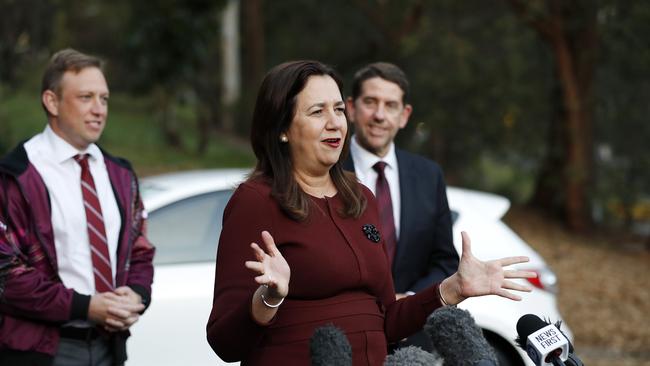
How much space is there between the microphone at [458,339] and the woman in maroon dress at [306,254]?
1.51 feet

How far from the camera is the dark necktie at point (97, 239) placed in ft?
11.4

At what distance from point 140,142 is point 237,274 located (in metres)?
17.4

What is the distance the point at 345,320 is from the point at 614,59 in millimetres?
13675

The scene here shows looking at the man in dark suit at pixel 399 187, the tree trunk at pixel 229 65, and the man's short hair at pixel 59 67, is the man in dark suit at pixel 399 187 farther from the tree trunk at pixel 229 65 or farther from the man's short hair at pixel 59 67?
the tree trunk at pixel 229 65

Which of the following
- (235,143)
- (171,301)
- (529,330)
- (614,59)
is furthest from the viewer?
(235,143)

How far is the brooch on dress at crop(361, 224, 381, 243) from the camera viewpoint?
274cm

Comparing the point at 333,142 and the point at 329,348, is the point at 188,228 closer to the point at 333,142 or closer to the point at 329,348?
the point at 333,142

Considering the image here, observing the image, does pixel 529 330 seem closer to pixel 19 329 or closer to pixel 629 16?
pixel 19 329

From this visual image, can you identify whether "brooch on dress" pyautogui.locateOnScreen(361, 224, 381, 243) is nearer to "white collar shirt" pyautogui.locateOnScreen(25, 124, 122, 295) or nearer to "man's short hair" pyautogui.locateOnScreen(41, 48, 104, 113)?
"white collar shirt" pyautogui.locateOnScreen(25, 124, 122, 295)

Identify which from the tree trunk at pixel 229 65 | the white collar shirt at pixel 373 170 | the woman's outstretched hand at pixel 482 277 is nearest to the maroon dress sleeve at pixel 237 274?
the woman's outstretched hand at pixel 482 277

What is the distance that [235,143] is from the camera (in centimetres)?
2375

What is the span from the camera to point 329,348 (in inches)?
79.3

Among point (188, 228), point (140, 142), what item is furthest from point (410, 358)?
point (140, 142)

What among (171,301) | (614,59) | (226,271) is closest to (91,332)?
(226,271)
